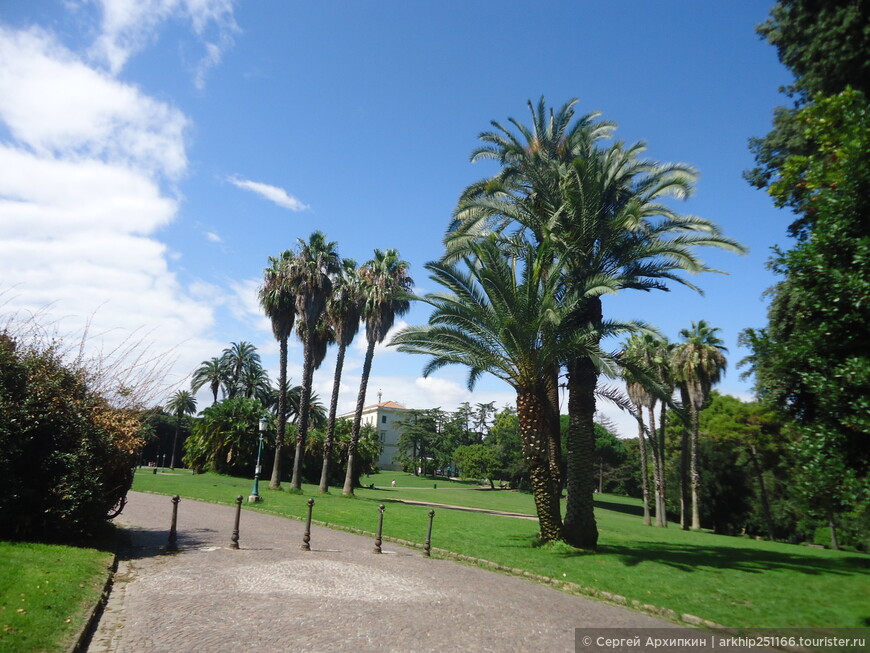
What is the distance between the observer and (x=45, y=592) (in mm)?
7098

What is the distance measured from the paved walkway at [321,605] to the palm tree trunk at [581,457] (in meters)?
4.43

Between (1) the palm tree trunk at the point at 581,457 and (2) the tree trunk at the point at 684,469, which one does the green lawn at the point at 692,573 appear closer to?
(1) the palm tree trunk at the point at 581,457

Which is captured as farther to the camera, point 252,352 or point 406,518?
point 252,352

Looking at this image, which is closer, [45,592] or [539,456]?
[45,592]

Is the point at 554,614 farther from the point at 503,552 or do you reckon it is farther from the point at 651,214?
the point at 651,214

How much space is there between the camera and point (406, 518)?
21344mm

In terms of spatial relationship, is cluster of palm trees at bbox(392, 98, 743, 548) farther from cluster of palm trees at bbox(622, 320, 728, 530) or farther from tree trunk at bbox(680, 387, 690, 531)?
tree trunk at bbox(680, 387, 690, 531)

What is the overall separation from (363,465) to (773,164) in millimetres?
37049

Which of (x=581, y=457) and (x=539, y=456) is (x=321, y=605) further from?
(x=581, y=457)

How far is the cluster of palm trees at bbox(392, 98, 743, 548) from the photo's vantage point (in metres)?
14.8

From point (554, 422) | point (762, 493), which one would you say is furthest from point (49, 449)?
point (762, 493)

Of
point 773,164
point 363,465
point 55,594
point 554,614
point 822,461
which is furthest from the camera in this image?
point 363,465

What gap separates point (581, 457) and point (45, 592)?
12813 mm

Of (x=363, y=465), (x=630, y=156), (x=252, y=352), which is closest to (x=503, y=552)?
(x=630, y=156)
